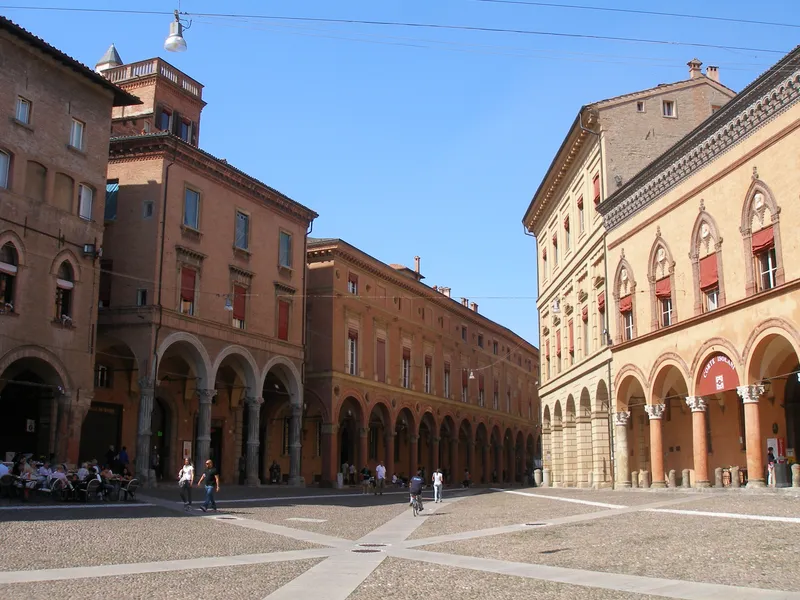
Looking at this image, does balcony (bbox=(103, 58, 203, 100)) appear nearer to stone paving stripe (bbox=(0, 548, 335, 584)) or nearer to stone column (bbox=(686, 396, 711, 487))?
stone column (bbox=(686, 396, 711, 487))

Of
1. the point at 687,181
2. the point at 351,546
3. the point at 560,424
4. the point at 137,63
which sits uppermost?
the point at 137,63

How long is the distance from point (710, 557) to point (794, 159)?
49.0 feet

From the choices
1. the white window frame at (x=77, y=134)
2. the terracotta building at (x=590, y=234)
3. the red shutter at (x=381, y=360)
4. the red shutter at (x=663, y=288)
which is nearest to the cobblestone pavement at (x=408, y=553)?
the red shutter at (x=663, y=288)

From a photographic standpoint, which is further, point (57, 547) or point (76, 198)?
point (76, 198)

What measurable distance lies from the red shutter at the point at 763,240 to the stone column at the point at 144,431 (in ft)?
73.5

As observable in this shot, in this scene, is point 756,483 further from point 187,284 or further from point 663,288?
point 187,284

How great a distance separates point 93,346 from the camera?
3206 cm

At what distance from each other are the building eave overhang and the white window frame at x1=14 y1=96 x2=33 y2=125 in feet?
21.5

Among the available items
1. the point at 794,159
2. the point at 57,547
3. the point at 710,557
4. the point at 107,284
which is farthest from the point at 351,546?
the point at 107,284

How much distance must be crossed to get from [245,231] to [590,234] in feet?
52.9

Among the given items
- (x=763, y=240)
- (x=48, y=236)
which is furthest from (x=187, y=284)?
(x=763, y=240)

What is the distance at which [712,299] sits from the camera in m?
29.1

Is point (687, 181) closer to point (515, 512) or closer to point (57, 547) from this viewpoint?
point (515, 512)

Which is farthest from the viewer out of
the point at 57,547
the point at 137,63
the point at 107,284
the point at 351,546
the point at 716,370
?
the point at 137,63
